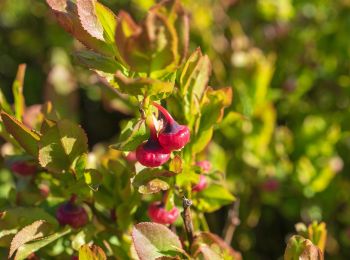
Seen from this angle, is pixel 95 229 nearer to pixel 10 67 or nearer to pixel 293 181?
pixel 293 181

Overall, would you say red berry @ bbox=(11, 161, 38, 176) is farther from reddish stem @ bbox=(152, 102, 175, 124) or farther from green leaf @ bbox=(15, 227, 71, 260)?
reddish stem @ bbox=(152, 102, 175, 124)

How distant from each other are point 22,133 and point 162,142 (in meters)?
0.23

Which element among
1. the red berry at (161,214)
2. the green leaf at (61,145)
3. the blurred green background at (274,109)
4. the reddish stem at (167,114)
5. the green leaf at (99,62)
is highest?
the green leaf at (99,62)

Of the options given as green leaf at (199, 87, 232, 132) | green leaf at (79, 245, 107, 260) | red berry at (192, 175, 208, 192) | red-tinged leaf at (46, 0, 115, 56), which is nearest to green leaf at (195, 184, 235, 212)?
red berry at (192, 175, 208, 192)

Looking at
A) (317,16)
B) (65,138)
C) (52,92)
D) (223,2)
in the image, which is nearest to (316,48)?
(317,16)

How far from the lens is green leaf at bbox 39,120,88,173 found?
0.89 metres

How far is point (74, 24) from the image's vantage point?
85 centimetres

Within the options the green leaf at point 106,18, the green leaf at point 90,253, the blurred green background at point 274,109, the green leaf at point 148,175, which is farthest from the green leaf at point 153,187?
the blurred green background at point 274,109

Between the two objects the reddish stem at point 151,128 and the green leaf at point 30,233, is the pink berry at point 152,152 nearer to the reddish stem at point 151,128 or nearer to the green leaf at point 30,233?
the reddish stem at point 151,128

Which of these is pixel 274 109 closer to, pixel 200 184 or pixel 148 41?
pixel 200 184

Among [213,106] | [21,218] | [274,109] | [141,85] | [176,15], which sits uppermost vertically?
[176,15]

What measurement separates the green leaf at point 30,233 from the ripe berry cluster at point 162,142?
24 centimetres

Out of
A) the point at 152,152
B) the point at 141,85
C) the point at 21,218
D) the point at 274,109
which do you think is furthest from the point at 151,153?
the point at 274,109

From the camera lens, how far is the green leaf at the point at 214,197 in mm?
1071
